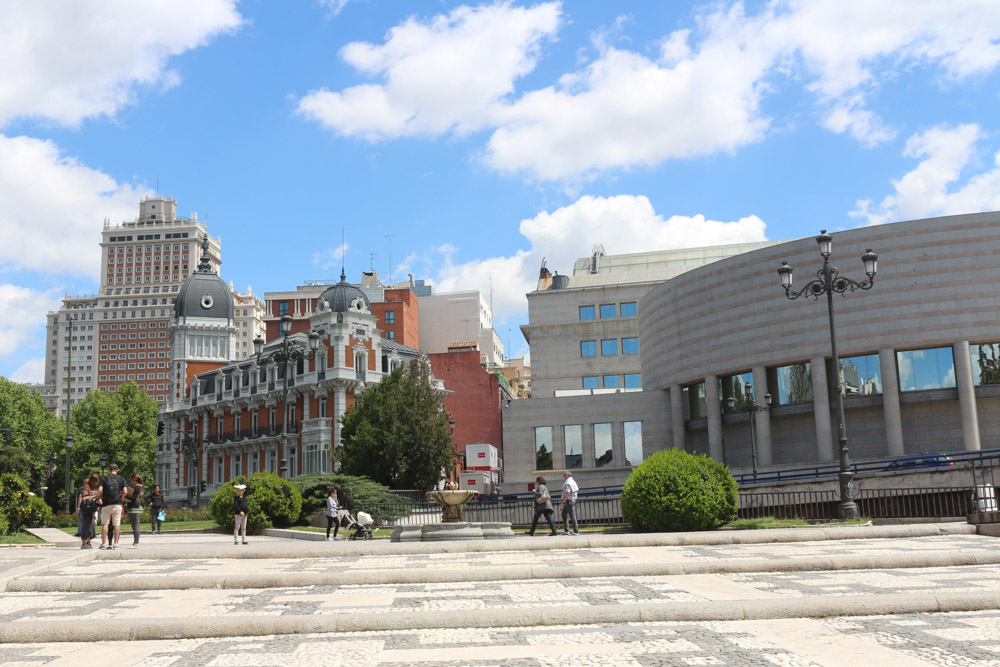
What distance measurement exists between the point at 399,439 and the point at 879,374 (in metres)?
24.2

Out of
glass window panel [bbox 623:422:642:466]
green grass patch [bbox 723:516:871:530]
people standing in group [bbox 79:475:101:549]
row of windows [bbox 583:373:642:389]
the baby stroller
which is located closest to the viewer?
people standing in group [bbox 79:475:101:549]

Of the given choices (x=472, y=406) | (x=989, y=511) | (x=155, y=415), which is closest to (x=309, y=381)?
(x=472, y=406)

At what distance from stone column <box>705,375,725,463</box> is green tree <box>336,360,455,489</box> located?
1472 cm

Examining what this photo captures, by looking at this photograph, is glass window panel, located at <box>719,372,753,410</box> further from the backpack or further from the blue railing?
the backpack

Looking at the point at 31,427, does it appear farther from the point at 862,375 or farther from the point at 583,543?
the point at 583,543

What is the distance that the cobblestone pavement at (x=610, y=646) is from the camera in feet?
26.9

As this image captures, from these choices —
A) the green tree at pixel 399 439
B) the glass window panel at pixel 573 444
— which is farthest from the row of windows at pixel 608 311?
the green tree at pixel 399 439

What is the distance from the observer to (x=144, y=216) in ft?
615

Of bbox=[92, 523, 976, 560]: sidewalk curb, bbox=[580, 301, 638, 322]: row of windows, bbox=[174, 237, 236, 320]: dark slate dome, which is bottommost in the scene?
bbox=[92, 523, 976, 560]: sidewalk curb

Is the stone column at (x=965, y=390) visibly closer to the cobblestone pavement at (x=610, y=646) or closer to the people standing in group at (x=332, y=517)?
the people standing in group at (x=332, y=517)

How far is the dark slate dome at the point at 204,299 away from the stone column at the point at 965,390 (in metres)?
66.0

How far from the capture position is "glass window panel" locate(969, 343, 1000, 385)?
41.4m

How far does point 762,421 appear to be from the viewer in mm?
46594

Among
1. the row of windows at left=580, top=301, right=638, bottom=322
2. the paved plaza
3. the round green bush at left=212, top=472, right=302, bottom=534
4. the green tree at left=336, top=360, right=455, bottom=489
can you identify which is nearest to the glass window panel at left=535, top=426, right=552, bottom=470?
the green tree at left=336, top=360, right=455, bottom=489
